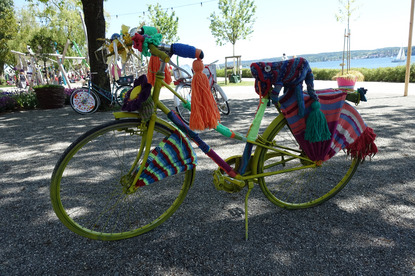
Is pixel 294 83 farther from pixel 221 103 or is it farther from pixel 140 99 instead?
pixel 221 103

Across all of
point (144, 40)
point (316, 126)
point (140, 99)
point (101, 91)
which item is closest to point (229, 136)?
point (316, 126)

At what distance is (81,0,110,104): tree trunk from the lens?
7.50 metres

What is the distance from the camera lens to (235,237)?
84.1 inches

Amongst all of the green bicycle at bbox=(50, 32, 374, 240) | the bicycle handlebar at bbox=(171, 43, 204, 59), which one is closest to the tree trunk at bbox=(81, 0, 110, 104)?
the green bicycle at bbox=(50, 32, 374, 240)

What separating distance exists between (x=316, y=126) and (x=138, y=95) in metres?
1.32

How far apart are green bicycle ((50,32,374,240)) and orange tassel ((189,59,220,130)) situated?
20cm

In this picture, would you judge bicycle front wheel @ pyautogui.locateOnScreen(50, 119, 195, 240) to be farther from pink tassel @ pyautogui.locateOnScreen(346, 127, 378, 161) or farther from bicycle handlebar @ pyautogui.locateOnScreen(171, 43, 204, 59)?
pink tassel @ pyautogui.locateOnScreen(346, 127, 378, 161)

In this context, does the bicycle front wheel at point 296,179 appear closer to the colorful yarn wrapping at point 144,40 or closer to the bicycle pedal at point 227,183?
the bicycle pedal at point 227,183

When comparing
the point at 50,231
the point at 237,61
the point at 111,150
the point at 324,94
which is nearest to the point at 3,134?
the point at 111,150

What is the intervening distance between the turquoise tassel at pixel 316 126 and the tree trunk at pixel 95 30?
6.89 metres

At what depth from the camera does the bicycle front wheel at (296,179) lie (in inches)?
89.3

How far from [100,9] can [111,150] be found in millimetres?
5241

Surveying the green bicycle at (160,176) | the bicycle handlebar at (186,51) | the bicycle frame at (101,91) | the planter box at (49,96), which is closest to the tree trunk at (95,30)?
the bicycle frame at (101,91)

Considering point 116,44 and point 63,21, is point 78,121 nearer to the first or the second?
point 116,44
